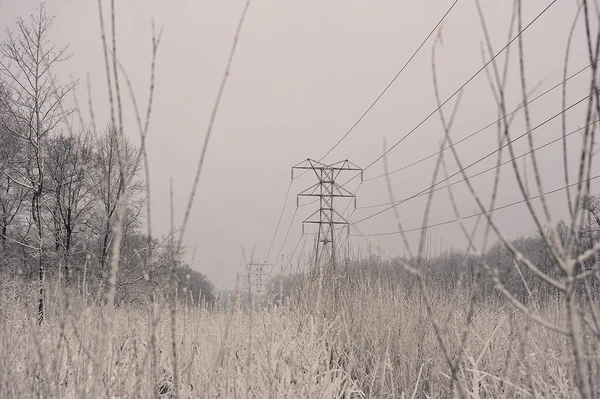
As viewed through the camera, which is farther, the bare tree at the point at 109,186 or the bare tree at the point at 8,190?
the bare tree at the point at 8,190

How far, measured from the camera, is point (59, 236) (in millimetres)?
14391

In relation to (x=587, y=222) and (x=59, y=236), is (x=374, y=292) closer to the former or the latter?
(x=587, y=222)

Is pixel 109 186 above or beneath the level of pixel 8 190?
beneath

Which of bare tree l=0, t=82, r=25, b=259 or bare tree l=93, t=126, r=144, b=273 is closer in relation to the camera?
bare tree l=93, t=126, r=144, b=273

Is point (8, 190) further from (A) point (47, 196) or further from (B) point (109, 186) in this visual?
(B) point (109, 186)

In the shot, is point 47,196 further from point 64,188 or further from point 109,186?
point 109,186

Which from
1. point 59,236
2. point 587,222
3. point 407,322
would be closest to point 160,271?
point 59,236

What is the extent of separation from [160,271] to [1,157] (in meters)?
6.79

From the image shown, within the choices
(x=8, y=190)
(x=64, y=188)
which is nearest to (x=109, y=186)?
(x=64, y=188)

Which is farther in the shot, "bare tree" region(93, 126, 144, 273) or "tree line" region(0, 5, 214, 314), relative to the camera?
"tree line" region(0, 5, 214, 314)

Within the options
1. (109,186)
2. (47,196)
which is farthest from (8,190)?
(109,186)

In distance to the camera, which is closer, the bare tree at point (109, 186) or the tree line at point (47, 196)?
the bare tree at point (109, 186)

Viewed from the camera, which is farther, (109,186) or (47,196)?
(47,196)

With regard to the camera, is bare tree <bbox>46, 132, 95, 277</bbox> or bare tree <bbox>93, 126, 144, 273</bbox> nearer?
bare tree <bbox>93, 126, 144, 273</bbox>
